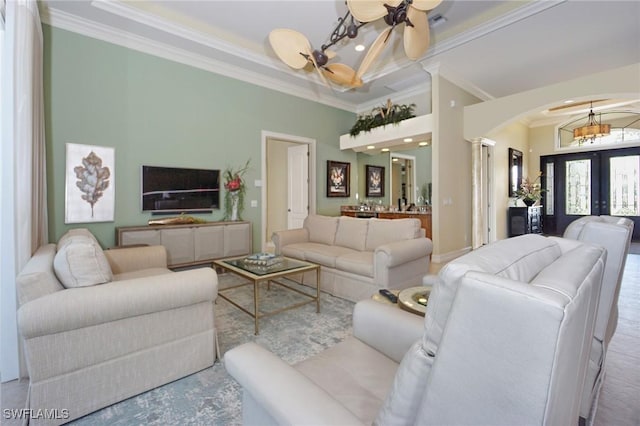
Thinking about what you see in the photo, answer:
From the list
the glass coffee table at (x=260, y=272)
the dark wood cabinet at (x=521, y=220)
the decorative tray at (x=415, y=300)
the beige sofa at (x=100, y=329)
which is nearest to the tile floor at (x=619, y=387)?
the beige sofa at (x=100, y=329)

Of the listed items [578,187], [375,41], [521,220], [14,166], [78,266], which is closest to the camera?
[78,266]

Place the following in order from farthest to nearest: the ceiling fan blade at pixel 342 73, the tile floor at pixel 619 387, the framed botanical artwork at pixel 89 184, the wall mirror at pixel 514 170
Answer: the wall mirror at pixel 514 170 → the framed botanical artwork at pixel 89 184 → the ceiling fan blade at pixel 342 73 → the tile floor at pixel 619 387

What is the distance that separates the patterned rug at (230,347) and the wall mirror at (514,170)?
6552 mm

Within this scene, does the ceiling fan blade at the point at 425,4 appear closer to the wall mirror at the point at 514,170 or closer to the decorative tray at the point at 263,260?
the decorative tray at the point at 263,260

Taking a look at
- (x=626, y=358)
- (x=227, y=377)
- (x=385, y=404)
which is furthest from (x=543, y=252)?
(x=626, y=358)

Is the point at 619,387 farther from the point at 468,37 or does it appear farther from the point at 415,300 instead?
the point at 468,37

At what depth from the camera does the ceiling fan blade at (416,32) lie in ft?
8.32

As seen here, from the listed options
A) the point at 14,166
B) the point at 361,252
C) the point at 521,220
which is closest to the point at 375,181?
the point at 521,220

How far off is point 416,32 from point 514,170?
21.5 ft

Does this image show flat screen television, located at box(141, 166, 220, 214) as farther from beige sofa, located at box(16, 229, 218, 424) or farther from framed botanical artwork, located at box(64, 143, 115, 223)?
beige sofa, located at box(16, 229, 218, 424)

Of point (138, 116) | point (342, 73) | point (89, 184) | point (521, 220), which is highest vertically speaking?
point (342, 73)

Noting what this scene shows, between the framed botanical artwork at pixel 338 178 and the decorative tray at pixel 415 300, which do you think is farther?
the framed botanical artwork at pixel 338 178

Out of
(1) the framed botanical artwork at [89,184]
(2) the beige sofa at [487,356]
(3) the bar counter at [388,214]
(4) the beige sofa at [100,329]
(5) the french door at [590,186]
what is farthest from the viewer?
(5) the french door at [590,186]

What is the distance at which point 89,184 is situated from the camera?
376 cm
